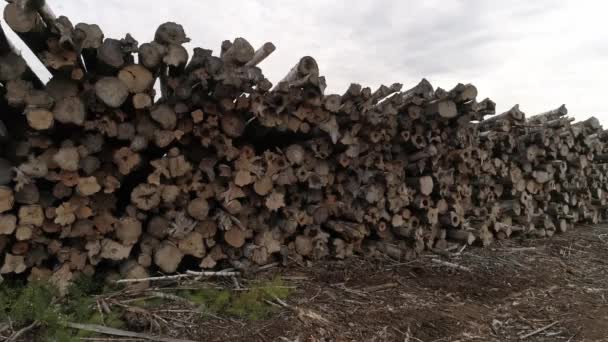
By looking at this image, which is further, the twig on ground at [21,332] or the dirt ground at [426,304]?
the dirt ground at [426,304]

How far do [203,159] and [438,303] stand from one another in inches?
87.7

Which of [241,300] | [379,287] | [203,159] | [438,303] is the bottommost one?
[438,303]

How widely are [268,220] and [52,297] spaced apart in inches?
71.7

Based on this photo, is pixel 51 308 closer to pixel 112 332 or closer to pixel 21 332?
pixel 21 332

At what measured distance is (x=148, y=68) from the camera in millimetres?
3449

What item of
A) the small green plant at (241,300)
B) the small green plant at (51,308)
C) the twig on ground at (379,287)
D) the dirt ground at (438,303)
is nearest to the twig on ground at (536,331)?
the dirt ground at (438,303)

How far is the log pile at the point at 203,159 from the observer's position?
329 cm

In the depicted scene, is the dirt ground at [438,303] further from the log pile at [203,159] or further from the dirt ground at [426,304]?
the log pile at [203,159]

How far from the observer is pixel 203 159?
152 inches

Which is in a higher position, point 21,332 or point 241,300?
point 21,332

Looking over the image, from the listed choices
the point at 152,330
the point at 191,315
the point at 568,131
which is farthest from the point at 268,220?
the point at 568,131

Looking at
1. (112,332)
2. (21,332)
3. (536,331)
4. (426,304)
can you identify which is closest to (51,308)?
(21,332)

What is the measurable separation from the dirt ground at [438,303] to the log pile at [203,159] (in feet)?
1.27

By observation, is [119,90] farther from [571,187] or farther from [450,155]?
[571,187]
